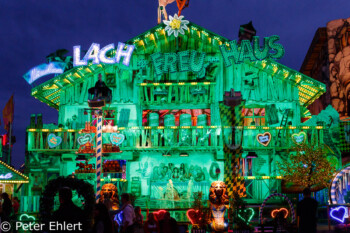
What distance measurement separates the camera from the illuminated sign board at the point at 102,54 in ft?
75.7

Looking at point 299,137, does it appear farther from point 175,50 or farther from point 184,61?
point 175,50

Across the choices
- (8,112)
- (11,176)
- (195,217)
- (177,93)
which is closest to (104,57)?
(177,93)

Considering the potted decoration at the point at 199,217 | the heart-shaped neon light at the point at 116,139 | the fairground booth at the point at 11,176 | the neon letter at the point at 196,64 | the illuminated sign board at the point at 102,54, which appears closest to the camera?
the potted decoration at the point at 199,217

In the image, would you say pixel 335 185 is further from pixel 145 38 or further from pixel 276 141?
pixel 145 38

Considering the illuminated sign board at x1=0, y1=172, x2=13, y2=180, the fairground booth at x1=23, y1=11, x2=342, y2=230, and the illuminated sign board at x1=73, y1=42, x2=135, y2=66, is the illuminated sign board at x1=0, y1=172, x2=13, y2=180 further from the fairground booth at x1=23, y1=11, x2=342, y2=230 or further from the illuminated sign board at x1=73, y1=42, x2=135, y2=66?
the illuminated sign board at x1=73, y1=42, x2=135, y2=66

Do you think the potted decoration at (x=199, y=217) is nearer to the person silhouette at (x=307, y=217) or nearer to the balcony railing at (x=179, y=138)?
the person silhouette at (x=307, y=217)

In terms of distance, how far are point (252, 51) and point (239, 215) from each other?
10.6 m

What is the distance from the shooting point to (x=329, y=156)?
23750 millimetres

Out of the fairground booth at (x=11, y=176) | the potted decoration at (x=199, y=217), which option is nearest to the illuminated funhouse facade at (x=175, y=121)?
the fairground booth at (x=11, y=176)

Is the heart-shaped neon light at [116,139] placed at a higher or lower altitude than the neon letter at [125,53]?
Result: lower

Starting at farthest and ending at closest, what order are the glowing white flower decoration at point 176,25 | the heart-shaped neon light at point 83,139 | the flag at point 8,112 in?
1. the flag at point 8,112
2. the glowing white flower decoration at point 176,25
3. the heart-shaped neon light at point 83,139

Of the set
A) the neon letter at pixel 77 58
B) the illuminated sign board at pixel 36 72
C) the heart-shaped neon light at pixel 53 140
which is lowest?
the heart-shaped neon light at pixel 53 140

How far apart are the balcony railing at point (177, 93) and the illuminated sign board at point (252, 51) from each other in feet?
6.79

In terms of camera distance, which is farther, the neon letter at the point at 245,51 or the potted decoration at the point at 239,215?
the neon letter at the point at 245,51
